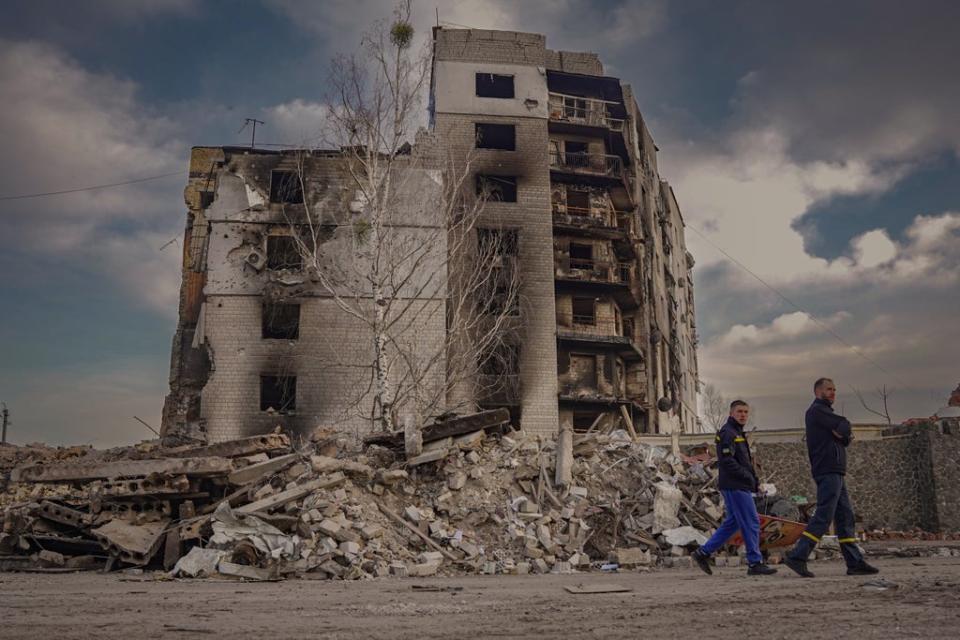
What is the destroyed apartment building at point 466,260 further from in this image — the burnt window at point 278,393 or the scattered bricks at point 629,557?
the scattered bricks at point 629,557

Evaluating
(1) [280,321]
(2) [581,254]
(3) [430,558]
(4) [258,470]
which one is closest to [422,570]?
(3) [430,558]

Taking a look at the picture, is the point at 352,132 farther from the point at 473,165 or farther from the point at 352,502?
the point at 352,502

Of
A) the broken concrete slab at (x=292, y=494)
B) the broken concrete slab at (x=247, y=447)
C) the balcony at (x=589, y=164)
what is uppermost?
the balcony at (x=589, y=164)

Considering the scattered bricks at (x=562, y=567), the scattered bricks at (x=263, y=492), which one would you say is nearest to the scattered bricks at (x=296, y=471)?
the scattered bricks at (x=263, y=492)

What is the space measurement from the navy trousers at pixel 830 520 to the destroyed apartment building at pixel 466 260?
16666 millimetres

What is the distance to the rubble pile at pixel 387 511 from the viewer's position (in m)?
10.2

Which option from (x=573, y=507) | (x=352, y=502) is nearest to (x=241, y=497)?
(x=352, y=502)

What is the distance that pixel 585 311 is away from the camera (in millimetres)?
33875

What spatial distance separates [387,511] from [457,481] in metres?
1.32

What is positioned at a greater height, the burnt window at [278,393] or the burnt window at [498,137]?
the burnt window at [498,137]

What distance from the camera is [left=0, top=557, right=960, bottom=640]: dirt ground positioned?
15.6 ft

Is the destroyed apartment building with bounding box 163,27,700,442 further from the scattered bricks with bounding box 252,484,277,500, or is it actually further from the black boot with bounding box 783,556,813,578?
the black boot with bounding box 783,556,813,578

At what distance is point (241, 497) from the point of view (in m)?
11.8

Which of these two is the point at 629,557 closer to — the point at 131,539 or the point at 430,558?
the point at 430,558
